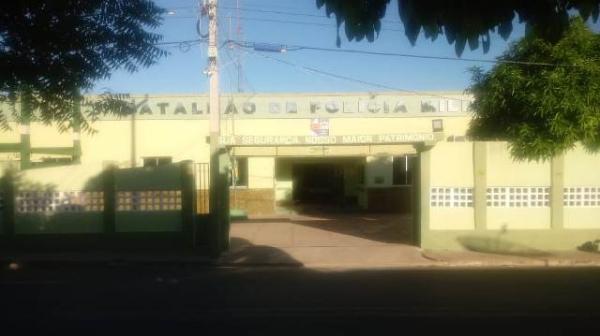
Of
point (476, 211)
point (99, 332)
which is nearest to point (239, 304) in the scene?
point (99, 332)

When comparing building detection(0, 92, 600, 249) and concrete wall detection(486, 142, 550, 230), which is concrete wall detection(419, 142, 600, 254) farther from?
building detection(0, 92, 600, 249)

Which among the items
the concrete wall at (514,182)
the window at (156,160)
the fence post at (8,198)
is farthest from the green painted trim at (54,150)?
the concrete wall at (514,182)

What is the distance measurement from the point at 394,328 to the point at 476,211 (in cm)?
729

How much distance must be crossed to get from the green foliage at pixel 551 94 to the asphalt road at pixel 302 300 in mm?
3039

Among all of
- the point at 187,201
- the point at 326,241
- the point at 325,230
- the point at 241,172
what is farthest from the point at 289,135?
the point at 187,201

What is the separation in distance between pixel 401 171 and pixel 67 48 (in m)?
20.6

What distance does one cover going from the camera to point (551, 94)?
1185 centimetres

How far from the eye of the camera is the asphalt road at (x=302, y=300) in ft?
21.1

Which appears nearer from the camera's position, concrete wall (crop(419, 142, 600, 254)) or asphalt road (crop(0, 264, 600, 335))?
asphalt road (crop(0, 264, 600, 335))

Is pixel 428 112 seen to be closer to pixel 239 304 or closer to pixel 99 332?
pixel 239 304

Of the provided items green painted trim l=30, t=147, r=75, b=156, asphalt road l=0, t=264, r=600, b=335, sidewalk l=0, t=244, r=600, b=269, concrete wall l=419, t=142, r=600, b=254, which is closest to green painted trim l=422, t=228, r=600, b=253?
concrete wall l=419, t=142, r=600, b=254

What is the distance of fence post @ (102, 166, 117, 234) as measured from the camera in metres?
13.1

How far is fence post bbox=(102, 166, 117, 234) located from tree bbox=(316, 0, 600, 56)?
11010 mm

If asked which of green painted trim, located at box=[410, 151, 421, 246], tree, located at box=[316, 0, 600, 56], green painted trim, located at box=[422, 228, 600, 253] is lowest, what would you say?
green painted trim, located at box=[422, 228, 600, 253]
